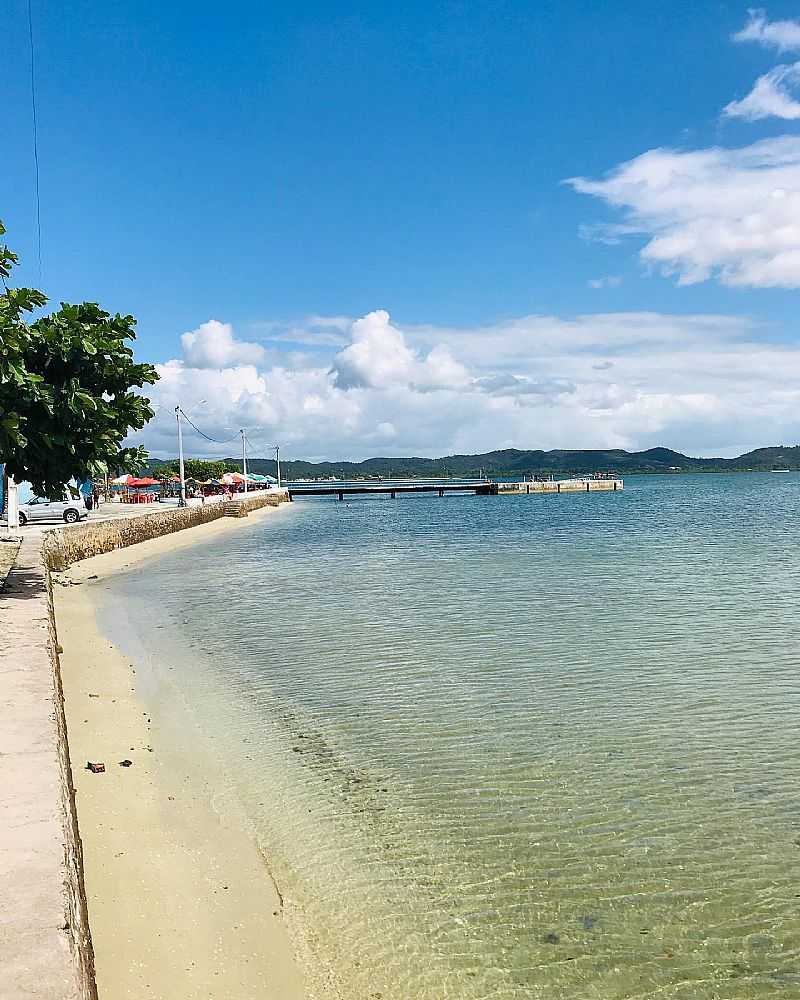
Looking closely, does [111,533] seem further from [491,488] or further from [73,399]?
[491,488]

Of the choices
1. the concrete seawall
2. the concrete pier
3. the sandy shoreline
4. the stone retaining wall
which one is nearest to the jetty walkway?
the concrete pier

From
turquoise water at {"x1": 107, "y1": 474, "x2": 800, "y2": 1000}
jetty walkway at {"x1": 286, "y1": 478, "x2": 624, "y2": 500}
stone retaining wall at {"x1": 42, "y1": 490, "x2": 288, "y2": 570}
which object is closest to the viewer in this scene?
turquoise water at {"x1": 107, "y1": 474, "x2": 800, "y2": 1000}

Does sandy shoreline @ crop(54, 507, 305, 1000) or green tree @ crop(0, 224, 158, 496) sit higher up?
green tree @ crop(0, 224, 158, 496)

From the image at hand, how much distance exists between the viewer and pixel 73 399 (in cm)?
1652

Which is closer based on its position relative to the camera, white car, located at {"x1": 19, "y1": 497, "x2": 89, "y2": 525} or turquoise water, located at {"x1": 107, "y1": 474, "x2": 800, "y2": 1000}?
turquoise water, located at {"x1": 107, "y1": 474, "x2": 800, "y2": 1000}

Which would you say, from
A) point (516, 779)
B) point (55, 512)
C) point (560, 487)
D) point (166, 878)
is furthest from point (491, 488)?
point (166, 878)

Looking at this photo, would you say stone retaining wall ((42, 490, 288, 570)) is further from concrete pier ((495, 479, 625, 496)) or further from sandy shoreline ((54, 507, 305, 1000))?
concrete pier ((495, 479, 625, 496))

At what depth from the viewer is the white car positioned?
3984 centimetres

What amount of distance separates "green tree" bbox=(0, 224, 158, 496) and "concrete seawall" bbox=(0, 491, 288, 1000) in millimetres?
5101

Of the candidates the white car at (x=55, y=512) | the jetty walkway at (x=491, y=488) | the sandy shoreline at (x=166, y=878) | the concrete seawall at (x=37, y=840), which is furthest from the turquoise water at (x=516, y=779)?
the jetty walkway at (x=491, y=488)

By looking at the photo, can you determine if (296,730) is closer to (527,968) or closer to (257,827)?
(257,827)

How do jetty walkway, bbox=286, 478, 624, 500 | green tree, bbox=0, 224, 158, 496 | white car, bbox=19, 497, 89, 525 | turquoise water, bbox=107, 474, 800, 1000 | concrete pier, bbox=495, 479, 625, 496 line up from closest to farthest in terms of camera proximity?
turquoise water, bbox=107, 474, 800, 1000, green tree, bbox=0, 224, 158, 496, white car, bbox=19, 497, 89, 525, jetty walkway, bbox=286, 478, 624, 500, concrete pier, bbox=495, 479, 625, 496

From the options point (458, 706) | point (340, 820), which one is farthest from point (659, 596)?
point (340, 820)

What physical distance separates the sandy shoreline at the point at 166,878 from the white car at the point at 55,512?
30393 millimetres
